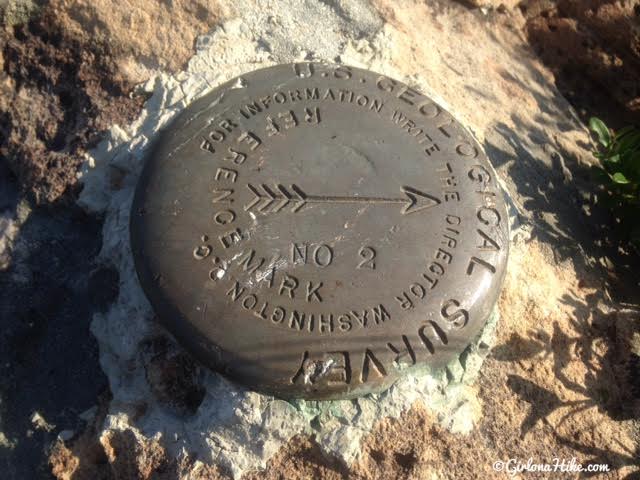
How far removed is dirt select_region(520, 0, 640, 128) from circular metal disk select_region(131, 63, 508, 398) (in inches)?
54.7

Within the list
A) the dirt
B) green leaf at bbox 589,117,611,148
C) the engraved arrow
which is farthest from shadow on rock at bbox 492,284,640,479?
the dirt

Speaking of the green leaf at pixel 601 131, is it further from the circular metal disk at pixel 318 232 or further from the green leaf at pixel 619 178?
the circular metal disk at pixel 318 232

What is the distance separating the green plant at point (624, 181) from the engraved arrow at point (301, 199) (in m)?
0.97

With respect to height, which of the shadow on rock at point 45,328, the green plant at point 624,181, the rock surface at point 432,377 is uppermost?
the green plant at point 624,181

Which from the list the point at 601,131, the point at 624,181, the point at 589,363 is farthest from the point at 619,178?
the point at 589,363

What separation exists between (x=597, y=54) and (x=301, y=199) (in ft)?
7.13

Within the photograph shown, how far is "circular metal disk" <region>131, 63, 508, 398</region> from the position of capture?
1.75m

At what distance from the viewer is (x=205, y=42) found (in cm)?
242

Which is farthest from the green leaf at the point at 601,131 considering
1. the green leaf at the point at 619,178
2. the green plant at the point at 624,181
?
the green leaf at the point at 619,178

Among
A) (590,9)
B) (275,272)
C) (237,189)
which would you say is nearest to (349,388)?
(275,272)

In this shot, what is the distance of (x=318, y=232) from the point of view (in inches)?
74.4

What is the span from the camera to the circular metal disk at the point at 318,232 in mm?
1747

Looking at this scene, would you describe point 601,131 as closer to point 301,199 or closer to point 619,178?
point 619,178

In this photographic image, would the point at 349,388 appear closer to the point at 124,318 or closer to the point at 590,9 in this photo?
the point at 124,318
